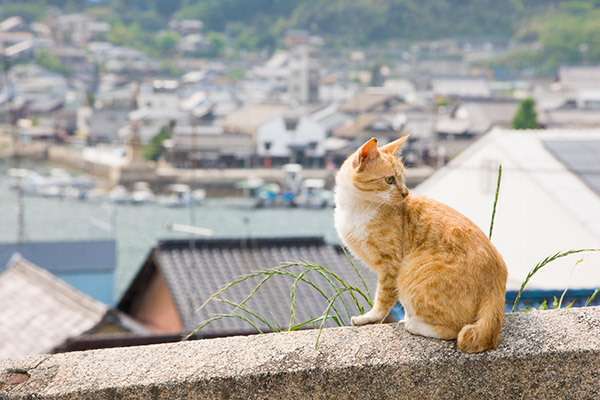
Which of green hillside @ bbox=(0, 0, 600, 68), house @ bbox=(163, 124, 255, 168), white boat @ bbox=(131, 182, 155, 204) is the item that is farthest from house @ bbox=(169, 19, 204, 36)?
white boat @ bbox=(131, 182, 155, 204)

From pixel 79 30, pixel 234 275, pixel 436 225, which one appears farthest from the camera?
pixel 79 30

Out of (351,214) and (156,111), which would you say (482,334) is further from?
(156,111)

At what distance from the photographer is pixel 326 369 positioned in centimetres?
94

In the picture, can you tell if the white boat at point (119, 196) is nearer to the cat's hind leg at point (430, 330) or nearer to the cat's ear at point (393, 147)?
the cat's ear at point (393, 147)

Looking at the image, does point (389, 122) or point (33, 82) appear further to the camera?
point (33, 82)

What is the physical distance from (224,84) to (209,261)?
35984mm

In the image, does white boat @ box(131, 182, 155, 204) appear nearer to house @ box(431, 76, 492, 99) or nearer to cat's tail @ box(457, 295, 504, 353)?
house @ box(431, 76, 492, 99)

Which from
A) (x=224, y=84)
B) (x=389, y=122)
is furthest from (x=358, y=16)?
(x=389, y=122)

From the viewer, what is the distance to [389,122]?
30.0 meters

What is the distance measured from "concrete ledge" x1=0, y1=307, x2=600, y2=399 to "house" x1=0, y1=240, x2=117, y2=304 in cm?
959

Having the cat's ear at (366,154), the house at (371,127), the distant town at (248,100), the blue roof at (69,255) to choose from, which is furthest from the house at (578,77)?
the cat's ear at (366,154)

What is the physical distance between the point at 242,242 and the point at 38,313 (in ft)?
5.56

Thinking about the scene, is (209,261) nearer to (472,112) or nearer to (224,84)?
(472,112)

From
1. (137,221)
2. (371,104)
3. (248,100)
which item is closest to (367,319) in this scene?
(137,221)
